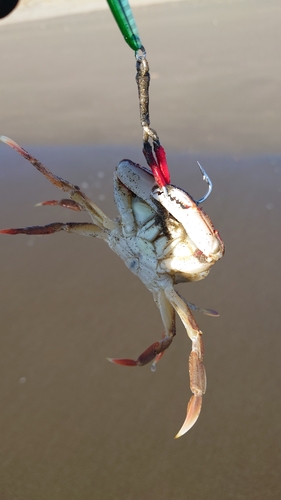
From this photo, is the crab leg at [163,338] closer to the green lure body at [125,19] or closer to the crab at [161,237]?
the crab at [161,237]

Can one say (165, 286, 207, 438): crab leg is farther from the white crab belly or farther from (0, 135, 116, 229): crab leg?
(0, 135, 116, 229): crab leg

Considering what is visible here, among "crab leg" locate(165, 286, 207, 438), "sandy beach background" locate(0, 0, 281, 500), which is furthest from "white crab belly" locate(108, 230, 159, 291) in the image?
"sandy beach background" locate(0, 0, 281, 500)

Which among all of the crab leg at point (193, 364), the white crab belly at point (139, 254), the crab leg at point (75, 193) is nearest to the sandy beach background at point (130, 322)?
the crab leg at point (193, 364)

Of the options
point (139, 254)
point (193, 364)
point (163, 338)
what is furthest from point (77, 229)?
point (193, 364)

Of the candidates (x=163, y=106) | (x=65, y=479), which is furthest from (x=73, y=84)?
(x=65, y=479)

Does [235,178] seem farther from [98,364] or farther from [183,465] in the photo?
[183,465]
